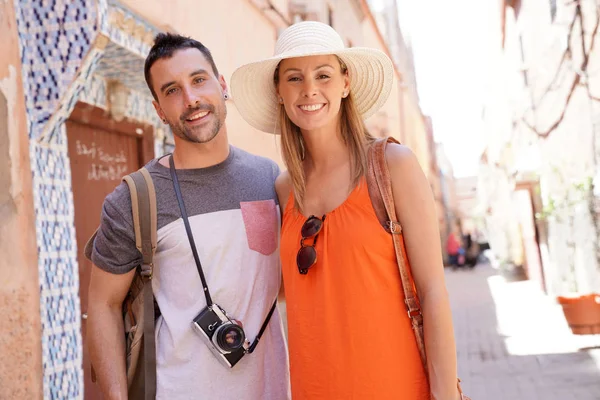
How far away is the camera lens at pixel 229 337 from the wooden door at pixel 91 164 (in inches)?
113

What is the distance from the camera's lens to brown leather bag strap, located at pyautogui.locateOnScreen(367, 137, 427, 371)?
2145mm

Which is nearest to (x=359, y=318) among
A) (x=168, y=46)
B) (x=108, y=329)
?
(x=108, y=329)

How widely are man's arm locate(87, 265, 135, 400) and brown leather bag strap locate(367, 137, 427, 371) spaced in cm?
87

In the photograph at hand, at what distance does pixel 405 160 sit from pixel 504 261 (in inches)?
720

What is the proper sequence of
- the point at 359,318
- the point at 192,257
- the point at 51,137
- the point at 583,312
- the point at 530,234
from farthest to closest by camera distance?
the point at 530,234, the point at 583,312, the point at 51,137, the point at 192,257, the point at 359,318

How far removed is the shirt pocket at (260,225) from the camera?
251 centimetres

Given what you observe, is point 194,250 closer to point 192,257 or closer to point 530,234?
point 192,257

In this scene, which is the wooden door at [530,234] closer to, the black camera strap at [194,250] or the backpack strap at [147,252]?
the black camera strap at [194,250]

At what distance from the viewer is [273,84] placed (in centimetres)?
275

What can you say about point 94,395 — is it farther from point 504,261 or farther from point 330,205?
point 504,261

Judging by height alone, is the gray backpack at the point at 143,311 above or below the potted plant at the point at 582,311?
above

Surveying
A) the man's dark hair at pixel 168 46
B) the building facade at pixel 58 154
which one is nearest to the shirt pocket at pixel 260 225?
the man's dark hair at pixel 168 46

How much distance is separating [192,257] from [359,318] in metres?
0.63

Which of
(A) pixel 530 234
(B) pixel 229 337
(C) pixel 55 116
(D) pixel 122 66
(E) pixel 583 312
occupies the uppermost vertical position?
(D) pixel 122 66
